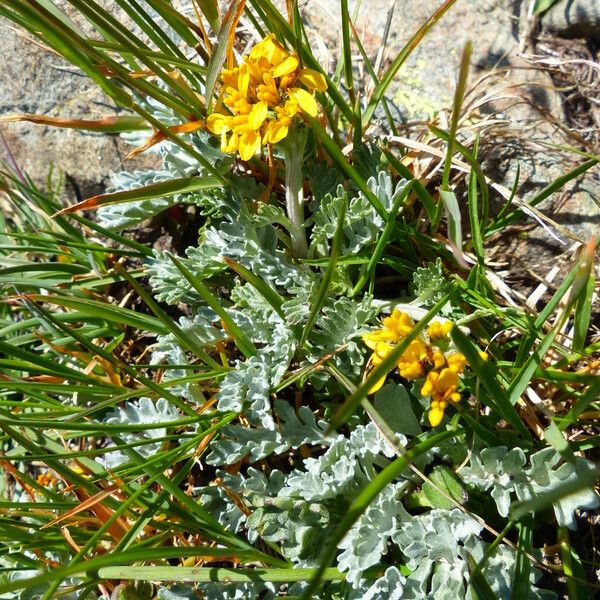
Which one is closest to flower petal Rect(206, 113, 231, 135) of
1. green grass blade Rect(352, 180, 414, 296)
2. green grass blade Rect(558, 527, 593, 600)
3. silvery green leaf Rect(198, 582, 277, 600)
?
green grass blade Rect(352, 180, 414, 296)

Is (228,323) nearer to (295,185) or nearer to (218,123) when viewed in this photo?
(295,185)

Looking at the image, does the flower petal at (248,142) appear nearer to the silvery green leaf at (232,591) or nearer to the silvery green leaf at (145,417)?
the silvery green leaf at (145,417)

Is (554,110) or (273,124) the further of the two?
(554,110)

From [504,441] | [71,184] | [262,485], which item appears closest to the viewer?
[504,441]

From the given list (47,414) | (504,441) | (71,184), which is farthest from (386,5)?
(47,414)

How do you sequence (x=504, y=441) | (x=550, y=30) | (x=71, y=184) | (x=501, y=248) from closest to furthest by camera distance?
1. (x=504, y=441)
2. (x=501, y=248)
3. (x=550, y=30)
4. (x=71, y=184)

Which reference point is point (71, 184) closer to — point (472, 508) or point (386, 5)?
point (386, 5)
